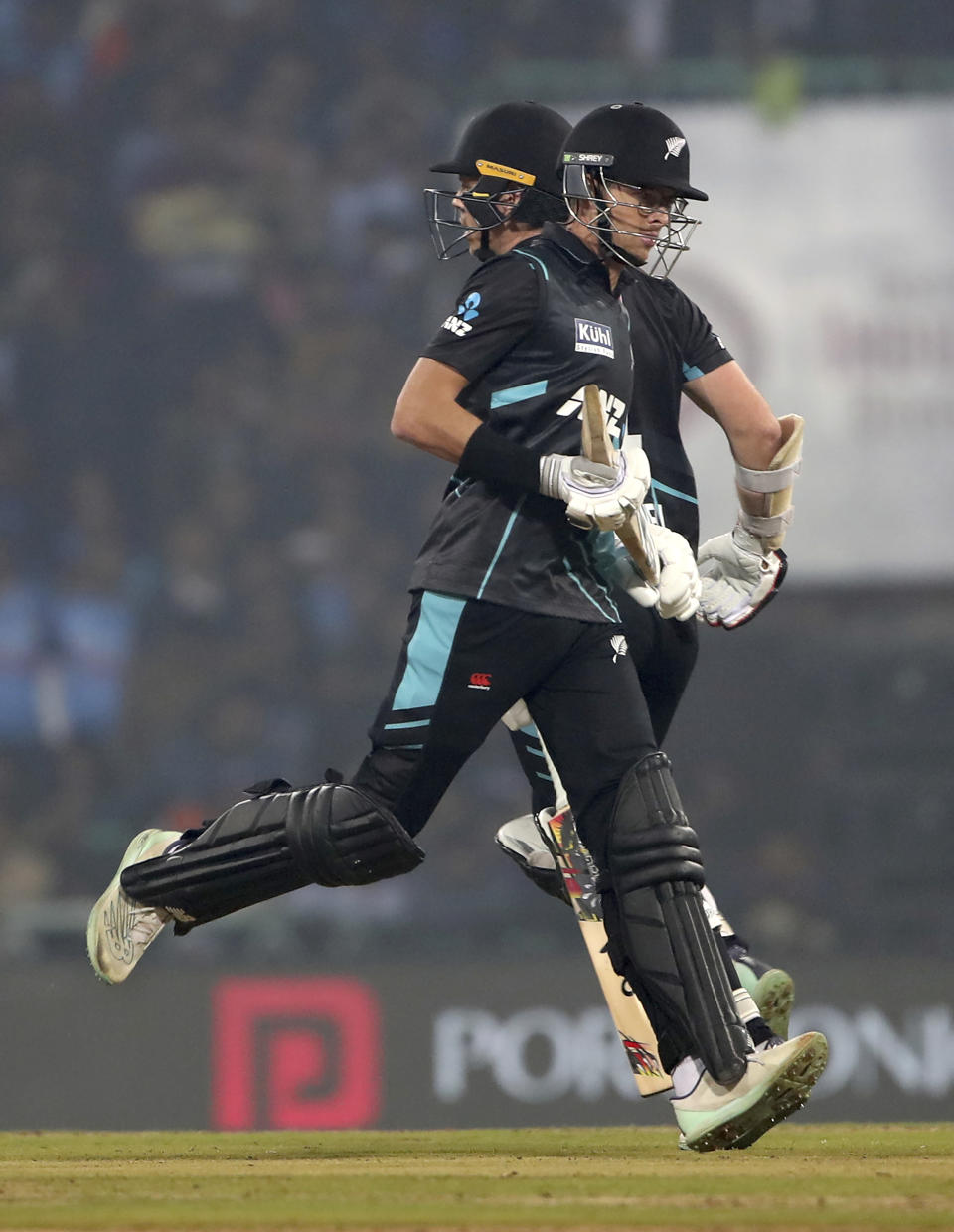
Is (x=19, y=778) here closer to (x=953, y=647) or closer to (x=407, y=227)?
(x=407, y=227)

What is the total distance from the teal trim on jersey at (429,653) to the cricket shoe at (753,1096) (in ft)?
2.66

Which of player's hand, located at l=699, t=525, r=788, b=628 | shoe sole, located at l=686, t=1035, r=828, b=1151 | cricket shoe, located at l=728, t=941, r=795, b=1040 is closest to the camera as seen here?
shoe sole, located at l=686, t=1035, r=828, b=1151

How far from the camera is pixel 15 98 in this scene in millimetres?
10281

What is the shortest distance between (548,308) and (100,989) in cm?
→ 382

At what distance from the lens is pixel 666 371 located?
4629 mm

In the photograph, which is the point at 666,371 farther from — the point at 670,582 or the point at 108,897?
the point at 108,897

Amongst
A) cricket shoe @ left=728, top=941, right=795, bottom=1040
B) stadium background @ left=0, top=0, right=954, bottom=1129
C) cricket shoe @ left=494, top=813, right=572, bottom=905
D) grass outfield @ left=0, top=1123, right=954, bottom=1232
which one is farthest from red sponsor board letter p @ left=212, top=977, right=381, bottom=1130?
cricket shoe @ left=728, top=941, right=795, bottom=1040

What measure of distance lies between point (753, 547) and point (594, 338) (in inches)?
34.3

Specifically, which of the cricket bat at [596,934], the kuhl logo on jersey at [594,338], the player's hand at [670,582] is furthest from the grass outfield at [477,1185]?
the kuhl logo on jersey at [594,338]

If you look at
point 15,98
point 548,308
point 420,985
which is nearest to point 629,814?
point 548,308

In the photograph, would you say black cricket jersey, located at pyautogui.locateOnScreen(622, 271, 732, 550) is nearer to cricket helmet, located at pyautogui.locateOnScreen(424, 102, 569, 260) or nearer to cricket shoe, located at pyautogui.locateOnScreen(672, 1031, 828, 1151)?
cricket helmet, located at pyautogui.locateOnScreen(424, 102, 569, 260)

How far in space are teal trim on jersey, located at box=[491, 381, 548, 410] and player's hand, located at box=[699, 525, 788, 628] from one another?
86cm

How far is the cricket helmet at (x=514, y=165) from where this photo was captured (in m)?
4.53

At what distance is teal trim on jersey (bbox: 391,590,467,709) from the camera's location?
3961 millimetres
